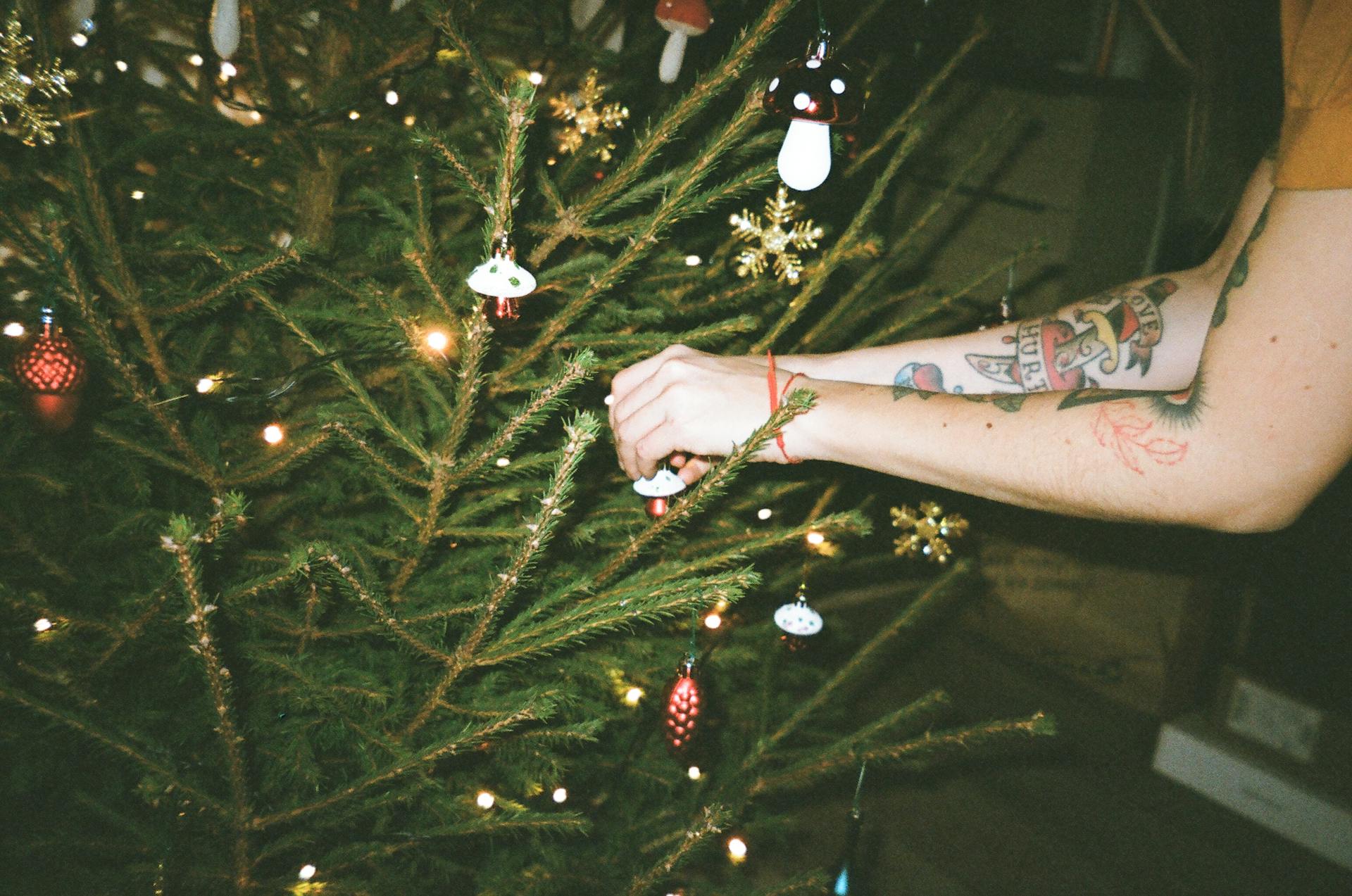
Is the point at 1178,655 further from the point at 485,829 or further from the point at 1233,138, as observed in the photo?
the point at 485,829

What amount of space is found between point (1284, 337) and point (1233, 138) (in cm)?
315

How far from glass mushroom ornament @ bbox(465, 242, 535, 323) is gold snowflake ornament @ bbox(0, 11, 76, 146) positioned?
2.73 ft

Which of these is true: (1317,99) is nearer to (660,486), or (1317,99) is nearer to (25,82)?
(660,486)

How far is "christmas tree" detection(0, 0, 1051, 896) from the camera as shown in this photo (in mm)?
856

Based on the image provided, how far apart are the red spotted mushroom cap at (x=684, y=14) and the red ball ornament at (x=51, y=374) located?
115cm

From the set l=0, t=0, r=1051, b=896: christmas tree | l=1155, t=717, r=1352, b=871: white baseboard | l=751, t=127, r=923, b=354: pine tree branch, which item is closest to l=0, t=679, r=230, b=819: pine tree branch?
l=0, t=0, r=1051, b=896: christmas tree

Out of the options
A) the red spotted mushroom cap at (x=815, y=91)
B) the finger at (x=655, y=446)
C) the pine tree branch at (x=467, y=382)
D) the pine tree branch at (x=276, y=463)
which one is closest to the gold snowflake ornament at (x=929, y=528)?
the finger at (x=655, y=446)

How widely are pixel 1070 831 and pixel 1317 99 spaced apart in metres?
3.00

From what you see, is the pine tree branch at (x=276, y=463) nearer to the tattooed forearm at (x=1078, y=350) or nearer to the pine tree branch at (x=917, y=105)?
the tattooed forearm at (x=1078, y=350)

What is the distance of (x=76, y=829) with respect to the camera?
119cm

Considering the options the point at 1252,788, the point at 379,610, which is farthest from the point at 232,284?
the point at 1252,788

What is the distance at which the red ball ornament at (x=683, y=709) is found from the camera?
4.02 ft

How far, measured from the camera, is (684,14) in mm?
1308

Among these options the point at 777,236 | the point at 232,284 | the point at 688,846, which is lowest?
the point at 688,846
